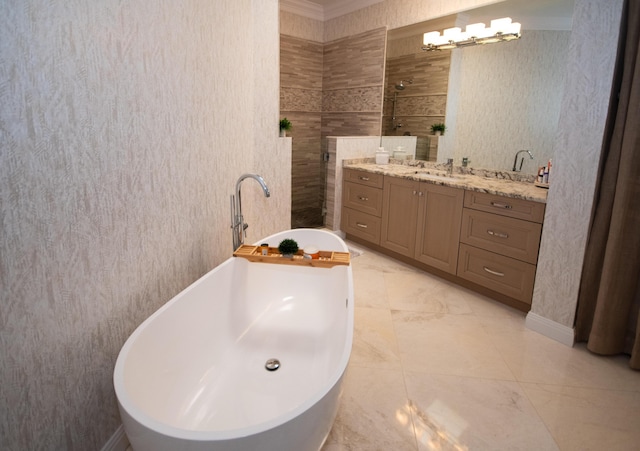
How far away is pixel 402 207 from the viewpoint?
3.60 metres

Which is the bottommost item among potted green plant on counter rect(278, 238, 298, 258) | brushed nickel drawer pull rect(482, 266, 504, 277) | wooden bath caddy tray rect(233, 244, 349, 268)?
brushed nickel drawer pull rect(482, 266, 504, 277)

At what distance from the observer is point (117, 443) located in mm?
1591

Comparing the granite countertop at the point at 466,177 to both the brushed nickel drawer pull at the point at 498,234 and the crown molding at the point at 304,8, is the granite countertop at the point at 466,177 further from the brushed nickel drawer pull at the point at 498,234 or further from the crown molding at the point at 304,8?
the crown molding at the point at 304,8

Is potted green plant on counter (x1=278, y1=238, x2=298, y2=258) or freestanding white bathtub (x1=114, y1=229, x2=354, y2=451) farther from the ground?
potted green plant on counter (x1=278, y1=238, x2=298, y2=258)

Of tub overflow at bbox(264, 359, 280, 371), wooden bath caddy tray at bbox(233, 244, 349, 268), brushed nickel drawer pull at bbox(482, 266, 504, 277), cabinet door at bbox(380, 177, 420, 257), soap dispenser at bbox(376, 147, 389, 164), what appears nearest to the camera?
tub overflow at bbox(264, 359, 280, 371)

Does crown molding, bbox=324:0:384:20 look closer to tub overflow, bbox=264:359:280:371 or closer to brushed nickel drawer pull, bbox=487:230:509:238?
brushed nickel drawer pull, bbox=487:230:509:238

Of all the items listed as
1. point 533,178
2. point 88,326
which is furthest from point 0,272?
point 533,178

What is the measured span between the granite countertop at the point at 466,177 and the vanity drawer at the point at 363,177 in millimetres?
44

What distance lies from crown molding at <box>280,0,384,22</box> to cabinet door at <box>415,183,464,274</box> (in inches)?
101

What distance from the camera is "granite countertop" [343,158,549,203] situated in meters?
2.75

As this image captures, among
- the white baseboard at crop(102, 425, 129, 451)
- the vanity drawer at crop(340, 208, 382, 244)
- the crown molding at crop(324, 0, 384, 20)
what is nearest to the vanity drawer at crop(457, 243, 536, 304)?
the vanity drawer at crop(340, 208, 382, 244)

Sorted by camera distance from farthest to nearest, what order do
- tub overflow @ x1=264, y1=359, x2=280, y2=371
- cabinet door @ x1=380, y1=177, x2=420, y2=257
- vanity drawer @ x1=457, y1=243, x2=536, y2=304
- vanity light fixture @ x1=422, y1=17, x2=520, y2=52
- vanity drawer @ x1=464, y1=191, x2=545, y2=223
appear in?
cabinet door @ x1=380, y1=177, x2=420, y2=257 → vanity light fixture @ x1=422, y1=17, x2=520, y2=52 → vanity drawer @ x1=457, y1=243, x2=536, y2=304 → vanity drawer @ x1=464, y1=191, x2=545, y2=223 → tub overflow @ x1=264, y1=359, x2=280, y2=371

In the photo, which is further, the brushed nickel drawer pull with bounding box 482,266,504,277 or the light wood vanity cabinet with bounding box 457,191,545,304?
the brushed nickel drawer pull with bounding box 482,266,504,277

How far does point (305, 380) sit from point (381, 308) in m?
1.18
